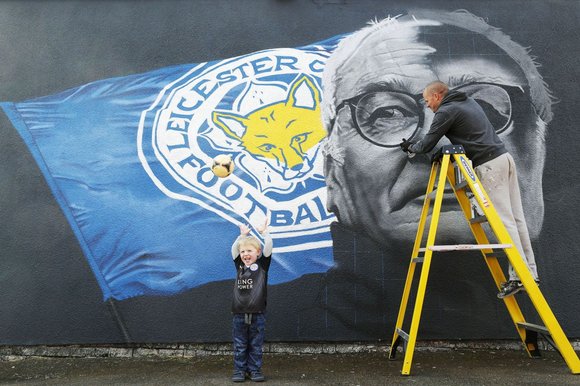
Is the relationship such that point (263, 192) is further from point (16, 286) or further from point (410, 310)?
point (16, 286)

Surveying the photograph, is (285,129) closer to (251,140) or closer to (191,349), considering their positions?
(251,140)

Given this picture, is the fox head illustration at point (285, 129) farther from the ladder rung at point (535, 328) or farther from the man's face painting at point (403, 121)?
the ladder rung at point (535, 328)

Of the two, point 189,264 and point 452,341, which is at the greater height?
point 189,264

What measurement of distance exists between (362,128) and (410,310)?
171cm

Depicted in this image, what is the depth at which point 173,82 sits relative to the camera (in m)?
5.05

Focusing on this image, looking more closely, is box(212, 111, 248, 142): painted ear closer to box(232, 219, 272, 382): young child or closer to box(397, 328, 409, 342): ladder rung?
box(232, 219, 272, 382): young child

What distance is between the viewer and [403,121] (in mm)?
4879

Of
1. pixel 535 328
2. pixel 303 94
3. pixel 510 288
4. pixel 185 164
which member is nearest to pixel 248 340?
pixel 185 164

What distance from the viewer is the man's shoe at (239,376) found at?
3.63 m

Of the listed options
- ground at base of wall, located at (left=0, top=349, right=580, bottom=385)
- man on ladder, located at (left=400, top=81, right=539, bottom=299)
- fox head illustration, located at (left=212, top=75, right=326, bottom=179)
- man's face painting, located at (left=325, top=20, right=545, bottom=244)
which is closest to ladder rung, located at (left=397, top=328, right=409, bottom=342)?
ground at base of wall, located at (left=0, top=349, right=580, bottom=385)

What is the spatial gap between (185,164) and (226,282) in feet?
3.85

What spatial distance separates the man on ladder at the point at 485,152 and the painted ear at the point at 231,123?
168cm

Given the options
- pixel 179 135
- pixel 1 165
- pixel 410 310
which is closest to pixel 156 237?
pixel 179 135

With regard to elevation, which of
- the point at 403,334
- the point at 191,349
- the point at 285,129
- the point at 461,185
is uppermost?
the point at 285,129
